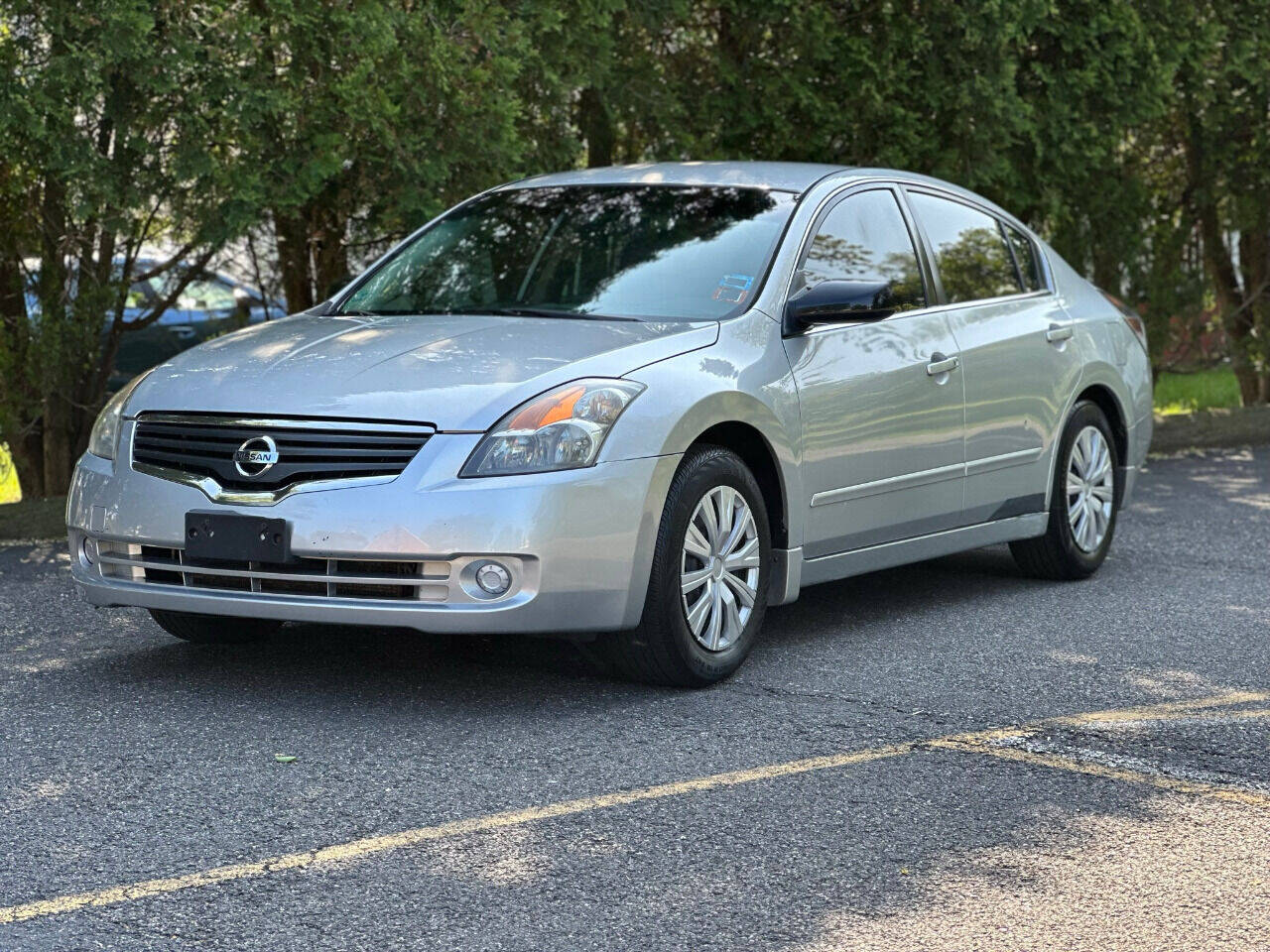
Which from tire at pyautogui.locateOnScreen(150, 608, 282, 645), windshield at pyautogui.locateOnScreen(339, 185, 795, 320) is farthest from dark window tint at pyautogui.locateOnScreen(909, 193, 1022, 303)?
tire at pyautogui.locateOnScreen(150, 608, 282, 645)

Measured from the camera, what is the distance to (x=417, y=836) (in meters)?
4.35

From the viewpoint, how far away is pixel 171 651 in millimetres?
6445

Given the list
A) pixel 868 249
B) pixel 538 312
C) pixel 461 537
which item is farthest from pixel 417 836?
pixel 868 249

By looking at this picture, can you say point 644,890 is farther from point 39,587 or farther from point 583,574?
point 39,587

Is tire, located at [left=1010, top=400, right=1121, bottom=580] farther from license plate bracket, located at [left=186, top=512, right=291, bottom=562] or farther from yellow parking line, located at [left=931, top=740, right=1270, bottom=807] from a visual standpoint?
license plate bracket, located at [left=186, top=512, right=291, bottom=562]

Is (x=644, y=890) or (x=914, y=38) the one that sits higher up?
(x=914, y=38)

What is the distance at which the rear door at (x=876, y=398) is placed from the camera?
636 cm

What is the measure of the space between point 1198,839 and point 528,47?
6.44 metres

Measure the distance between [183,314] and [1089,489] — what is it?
18.8 ft

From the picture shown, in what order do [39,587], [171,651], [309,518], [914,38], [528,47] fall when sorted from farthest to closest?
[914,38] < [528,47] < [39,587] < [171,651] < [309,518]

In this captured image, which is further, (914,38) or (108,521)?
(914,38)

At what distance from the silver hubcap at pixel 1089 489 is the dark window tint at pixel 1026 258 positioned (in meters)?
0.67

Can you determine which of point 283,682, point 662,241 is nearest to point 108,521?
point 283,682

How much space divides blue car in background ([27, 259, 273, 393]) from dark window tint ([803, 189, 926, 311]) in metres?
4.96
